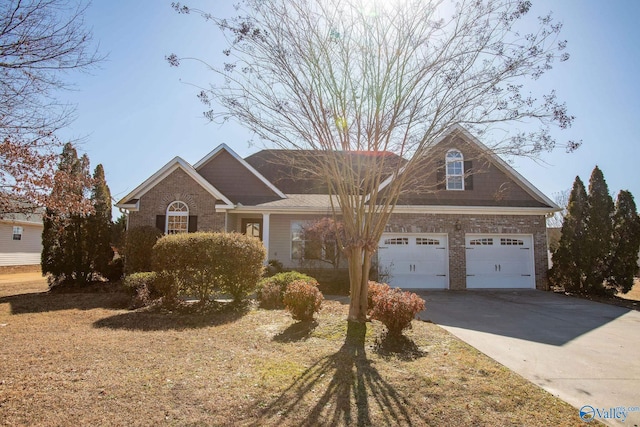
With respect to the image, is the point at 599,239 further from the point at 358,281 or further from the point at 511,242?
the point at 358,281

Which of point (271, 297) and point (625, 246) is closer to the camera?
point (271, 297)

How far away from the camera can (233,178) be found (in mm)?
17422

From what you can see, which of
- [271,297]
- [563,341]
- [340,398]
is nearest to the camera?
[340,398]

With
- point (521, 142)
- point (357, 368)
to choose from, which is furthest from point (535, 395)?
point (521, 142)

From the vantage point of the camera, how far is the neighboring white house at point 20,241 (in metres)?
22.0

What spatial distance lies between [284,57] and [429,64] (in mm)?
2755

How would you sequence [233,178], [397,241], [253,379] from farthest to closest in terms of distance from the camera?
[233,178] < [397,241] < [253,379]

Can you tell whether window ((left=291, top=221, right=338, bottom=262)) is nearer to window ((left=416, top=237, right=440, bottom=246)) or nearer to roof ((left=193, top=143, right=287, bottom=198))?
roof ((left=193, top=143, right=287, bottom=198))

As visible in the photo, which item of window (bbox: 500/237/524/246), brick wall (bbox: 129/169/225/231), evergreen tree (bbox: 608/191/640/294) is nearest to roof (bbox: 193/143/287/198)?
brick wall (bbox: 129/169/225/231)

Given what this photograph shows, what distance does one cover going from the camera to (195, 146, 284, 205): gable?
56.2ft

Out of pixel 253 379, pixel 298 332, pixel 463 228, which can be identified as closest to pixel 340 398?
pixel 253 379

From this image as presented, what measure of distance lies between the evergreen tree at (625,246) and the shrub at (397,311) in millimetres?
11214

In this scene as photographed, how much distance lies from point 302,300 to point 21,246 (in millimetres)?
23473

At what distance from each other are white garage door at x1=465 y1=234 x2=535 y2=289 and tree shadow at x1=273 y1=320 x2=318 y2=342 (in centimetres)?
942
